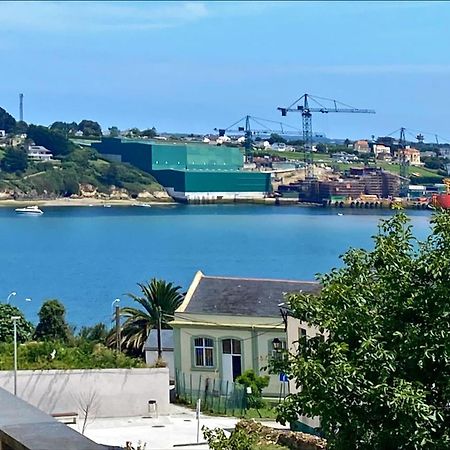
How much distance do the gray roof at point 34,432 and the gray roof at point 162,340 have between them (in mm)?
17039

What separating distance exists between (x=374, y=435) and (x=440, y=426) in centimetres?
30

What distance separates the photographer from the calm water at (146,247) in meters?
49.4

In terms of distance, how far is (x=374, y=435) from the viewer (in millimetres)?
5039

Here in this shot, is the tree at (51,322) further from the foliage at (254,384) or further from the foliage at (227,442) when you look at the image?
the foliage at (227,442)

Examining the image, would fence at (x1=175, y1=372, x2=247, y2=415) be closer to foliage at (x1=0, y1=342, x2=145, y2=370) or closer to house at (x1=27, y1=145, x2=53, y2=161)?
foliage at (x1=0, y1=342, x2=145, y2=370)

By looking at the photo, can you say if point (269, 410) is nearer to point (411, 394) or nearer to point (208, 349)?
point (208, 349)

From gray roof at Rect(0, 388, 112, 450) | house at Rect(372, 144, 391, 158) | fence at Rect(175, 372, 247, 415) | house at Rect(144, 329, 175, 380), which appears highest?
house at Rect(372, 144, 391, 158)

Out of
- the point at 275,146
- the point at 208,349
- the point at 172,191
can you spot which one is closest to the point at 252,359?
the point at 208,349

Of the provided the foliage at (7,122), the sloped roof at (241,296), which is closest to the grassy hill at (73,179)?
the foliage at (7,122)

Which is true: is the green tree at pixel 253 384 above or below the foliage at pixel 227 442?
below

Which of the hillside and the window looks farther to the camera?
the hillside

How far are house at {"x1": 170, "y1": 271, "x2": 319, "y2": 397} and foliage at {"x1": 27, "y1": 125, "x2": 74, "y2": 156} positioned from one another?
A: 120 m

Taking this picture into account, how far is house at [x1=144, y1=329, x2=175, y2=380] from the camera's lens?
62.6ft

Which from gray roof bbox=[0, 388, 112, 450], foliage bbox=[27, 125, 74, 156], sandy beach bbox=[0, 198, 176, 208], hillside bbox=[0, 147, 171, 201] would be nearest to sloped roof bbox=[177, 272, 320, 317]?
gray roof bbox=[0, 388, 112, 450]
